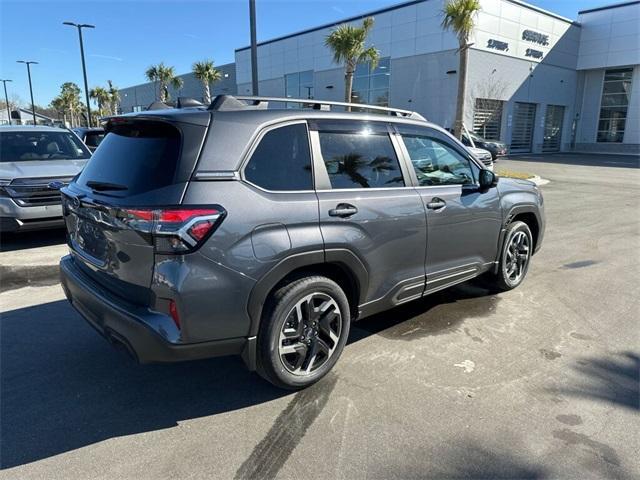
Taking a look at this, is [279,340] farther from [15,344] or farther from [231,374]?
[15,344]

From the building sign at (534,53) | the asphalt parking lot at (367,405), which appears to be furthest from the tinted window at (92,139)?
the building sign at (534,53)

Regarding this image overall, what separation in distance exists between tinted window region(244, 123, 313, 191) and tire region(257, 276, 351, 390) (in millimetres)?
648

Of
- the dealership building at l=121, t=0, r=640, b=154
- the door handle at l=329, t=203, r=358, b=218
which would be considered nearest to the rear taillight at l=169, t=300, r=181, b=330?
the door handle at l=329, t=203, r=358, b=218

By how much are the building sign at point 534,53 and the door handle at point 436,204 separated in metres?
34.6

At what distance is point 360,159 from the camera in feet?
11.0

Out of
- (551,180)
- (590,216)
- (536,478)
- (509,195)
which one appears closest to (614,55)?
(551,180)

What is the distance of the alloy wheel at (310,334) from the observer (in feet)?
9.62

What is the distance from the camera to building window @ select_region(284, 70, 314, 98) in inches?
1507

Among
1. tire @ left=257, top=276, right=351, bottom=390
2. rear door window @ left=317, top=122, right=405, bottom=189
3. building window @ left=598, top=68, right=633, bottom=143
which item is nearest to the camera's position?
tire @ left=257, top=276, right=351, bottom=390

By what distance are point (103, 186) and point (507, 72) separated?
112 feet

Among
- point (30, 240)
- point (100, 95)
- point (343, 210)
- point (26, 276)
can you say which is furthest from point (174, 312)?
point (100, 95)

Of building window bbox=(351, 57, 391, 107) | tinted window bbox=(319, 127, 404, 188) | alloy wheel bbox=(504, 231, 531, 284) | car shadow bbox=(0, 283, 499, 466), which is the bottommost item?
car shadow bbox=(0, 283, 499, 466)

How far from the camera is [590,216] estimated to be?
9.76m

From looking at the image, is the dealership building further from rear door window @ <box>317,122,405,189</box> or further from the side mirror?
rear door window @ <box>317,122,405,189</box>
